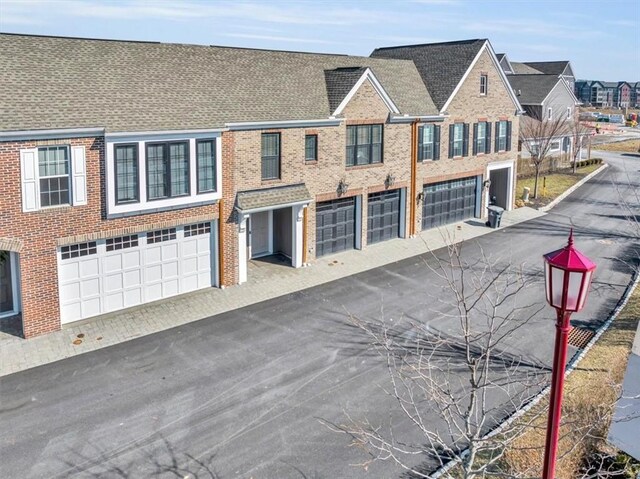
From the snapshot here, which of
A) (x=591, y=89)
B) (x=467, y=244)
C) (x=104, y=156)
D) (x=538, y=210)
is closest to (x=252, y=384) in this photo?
(x=104, y=156)

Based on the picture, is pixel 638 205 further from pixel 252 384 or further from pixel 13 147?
pixel 13 147

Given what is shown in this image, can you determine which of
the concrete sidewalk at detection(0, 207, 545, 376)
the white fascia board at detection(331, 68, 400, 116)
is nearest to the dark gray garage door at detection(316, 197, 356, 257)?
the concrete sidewalk at detection(0, 207, 545, 376)

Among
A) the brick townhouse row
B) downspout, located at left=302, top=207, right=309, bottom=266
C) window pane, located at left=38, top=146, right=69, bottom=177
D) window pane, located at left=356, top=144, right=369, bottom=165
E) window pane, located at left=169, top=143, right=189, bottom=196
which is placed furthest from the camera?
window pane, located at left=356, top=144, right=369, bottom=165

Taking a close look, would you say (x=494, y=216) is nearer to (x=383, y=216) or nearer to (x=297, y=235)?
(x=383, y=216)

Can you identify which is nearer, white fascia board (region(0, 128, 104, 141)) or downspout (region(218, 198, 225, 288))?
white fascia board (region(0, 128, 104, 141))

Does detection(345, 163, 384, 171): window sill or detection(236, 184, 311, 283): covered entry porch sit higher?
detection(345, 163, 384, 171): window sill

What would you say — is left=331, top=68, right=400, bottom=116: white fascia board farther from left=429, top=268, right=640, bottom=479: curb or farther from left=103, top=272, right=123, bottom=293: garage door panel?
left=429, top=268, right=640, bottom=479: curb

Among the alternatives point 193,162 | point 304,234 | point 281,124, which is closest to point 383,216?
point 304,234

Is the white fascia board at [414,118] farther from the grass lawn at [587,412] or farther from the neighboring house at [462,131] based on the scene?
the grass lawn at [587,412]
